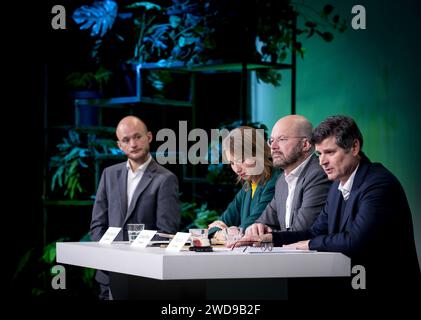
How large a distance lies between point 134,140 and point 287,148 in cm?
113

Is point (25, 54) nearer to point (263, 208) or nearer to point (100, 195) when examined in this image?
point (100, 195)

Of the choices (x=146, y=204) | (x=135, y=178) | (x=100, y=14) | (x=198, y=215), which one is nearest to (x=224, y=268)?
(x=146, y=204)

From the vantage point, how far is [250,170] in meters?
4.99

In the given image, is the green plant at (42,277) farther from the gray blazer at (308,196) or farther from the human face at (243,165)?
the gray blazer at (308,196)

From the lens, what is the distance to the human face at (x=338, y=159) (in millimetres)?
4047

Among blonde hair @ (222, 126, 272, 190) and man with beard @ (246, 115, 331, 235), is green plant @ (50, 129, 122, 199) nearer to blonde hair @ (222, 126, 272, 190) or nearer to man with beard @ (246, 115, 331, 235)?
blonde hair @ (222, 126, 272, 190)

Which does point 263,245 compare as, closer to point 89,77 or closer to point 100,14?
point 89,77

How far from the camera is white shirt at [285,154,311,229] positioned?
183 inches

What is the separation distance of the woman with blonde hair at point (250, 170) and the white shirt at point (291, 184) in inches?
11.7

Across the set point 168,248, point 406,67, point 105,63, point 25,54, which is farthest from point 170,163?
point 168,248

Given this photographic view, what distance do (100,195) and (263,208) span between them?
1093 mm

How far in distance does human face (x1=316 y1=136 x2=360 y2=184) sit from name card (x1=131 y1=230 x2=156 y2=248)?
2.90 ft

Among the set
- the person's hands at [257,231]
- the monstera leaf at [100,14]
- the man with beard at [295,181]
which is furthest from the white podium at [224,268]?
the monstera leaf at [100,14]

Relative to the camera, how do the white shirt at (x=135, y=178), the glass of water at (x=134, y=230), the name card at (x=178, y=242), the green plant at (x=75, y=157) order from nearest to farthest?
the name card at (x=178, y=242)
the glass of water at (x=134, y=230)
the white shirt at (x=135, y=178)
the green plant at (x=75, y=157)
